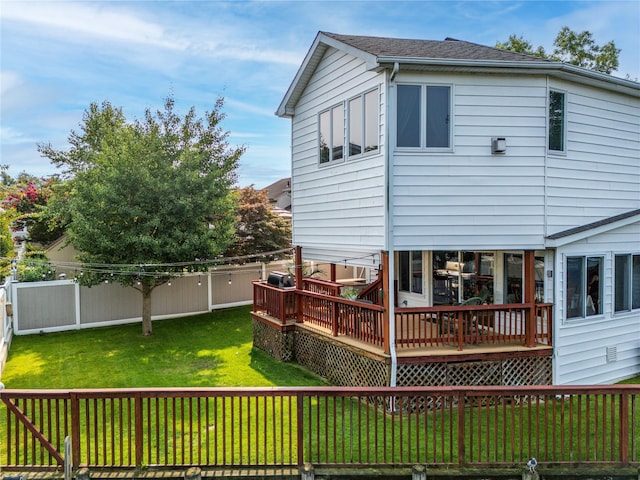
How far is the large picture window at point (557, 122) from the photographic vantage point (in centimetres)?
818

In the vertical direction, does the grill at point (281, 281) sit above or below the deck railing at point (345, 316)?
above

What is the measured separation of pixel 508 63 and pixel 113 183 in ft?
33.3

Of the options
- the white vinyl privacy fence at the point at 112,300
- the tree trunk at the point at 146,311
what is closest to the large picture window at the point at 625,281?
the white vinyl privacy fence at the point at 112,300

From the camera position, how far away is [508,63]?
7.43 metres

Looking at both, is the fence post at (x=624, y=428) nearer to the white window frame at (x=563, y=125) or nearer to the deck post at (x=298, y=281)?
the white window frame at (x=563, y=125)

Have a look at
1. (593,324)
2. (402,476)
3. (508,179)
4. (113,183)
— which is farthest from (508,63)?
(113,183)

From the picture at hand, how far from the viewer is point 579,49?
852 inches

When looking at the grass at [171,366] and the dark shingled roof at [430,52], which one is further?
the dark shingled roof at [430,52]

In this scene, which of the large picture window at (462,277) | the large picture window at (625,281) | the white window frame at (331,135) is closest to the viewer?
the white window frame at (331,135)

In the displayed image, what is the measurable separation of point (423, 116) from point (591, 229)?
12.9 feet

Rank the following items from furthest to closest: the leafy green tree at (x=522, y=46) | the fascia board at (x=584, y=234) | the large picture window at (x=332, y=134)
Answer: the leafy green tree at (x=522, y=46)
the large picture window at (x=332, y=134)
the fascia board at (x=584, y=234)

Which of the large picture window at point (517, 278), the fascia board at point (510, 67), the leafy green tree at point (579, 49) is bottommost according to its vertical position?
the large picture window at point (517, 278)

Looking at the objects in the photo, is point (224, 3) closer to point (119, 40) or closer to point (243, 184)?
point (119, 40)

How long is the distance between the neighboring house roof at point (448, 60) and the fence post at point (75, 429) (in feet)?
21.0
